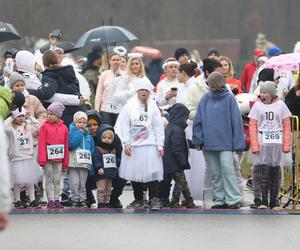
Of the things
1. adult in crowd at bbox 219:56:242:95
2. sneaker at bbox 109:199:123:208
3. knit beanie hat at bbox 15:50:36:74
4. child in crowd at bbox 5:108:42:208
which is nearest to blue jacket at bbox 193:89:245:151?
sneaker at bbox 109:199:123:208

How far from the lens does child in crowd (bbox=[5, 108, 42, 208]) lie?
20.2 meters

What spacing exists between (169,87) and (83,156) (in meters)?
4.15

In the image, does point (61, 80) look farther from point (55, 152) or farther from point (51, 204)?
point (51, 204)

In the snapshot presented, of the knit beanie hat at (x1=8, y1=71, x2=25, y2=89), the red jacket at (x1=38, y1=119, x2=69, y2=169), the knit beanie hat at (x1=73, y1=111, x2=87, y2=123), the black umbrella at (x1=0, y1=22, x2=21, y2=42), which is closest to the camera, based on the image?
the red jacket at (x1=38, y1=119, x2=69, y2=169)

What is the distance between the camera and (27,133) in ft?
66.4

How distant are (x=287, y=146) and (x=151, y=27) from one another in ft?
228

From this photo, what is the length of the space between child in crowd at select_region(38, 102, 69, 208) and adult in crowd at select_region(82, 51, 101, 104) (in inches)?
245

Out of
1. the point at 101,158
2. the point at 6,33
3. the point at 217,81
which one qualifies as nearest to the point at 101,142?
the point at 101,158

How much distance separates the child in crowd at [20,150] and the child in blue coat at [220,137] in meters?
1.96

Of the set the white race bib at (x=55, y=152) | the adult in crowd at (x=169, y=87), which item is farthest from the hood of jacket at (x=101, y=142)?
the adult in crowd at (x=169, y=87)

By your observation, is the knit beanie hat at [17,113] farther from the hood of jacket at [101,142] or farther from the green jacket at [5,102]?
the hood of jacket at [101,142]

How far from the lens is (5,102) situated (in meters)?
19.8

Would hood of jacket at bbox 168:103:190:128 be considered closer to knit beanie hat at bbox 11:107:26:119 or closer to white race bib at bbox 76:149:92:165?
white race bib at bbox 76:149:92:165

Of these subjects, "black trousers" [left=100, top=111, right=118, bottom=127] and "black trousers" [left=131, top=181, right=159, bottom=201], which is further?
"black trousers" [left=100, top=111, right=118, bottom=127]
